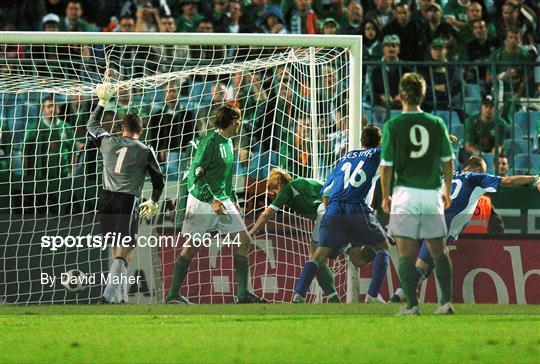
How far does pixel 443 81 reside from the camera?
52.2ft

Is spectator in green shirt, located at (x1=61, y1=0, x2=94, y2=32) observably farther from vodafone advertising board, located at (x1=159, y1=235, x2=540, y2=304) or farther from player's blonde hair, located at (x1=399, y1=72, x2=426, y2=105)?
player's blonde hair, located at (x1=399, y1=72, x2=426, y2=105)

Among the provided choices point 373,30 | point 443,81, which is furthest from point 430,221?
point 373,30

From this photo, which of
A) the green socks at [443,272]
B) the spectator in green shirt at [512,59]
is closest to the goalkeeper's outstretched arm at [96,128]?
the green socks at [443,272]

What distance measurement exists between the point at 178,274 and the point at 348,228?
161 cm

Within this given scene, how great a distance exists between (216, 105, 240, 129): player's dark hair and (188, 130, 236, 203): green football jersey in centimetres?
9

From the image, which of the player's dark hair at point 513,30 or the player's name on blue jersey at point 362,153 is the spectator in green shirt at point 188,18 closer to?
the player's dark hair at point 513,30

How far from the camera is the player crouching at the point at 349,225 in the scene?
11.8 meters

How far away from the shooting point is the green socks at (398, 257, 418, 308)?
1011cm

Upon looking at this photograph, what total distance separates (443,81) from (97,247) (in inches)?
227

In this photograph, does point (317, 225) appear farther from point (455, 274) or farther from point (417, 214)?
point (417, 214)

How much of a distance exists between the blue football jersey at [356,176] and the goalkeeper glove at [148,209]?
165cm

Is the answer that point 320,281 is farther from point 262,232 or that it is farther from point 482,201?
point 482,201

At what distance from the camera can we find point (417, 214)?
399 inches

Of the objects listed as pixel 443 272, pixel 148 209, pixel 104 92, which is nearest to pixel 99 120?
pixel 104 92
